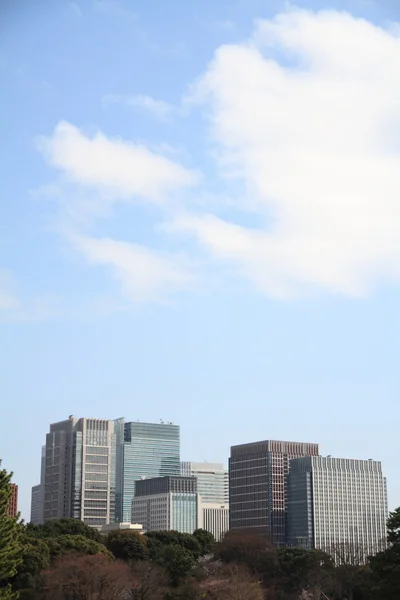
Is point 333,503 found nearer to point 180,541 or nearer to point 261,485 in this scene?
point 261,485

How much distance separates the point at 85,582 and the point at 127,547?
2070 cm

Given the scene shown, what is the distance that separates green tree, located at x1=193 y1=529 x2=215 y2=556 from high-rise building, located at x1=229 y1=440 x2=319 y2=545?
101663mm

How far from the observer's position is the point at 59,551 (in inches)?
2393

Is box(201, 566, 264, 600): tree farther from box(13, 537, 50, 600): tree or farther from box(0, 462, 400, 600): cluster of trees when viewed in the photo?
box(13, 537, 50, 600): tree

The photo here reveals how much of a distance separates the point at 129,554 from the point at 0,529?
29810 mm

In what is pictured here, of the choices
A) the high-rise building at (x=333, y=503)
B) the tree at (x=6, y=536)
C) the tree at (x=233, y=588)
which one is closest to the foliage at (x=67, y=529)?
the tree at (x=233, y=588)

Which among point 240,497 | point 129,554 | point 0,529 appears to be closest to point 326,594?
point 129,554

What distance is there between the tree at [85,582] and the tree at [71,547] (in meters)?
6.63

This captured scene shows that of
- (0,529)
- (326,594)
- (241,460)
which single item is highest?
(241,460)

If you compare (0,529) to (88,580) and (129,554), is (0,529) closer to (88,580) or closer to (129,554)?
(88,580)

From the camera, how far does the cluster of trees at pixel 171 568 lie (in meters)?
43.8

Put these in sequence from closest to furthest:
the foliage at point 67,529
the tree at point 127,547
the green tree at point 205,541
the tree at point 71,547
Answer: the tree at point 71,547, the tree at point 127,547, the foliage at point 67,529, the green tree at point 205,541

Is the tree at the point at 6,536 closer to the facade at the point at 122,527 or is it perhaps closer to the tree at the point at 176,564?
the tree at the point at 176,564

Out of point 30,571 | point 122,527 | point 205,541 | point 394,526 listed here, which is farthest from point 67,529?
point 122,527
